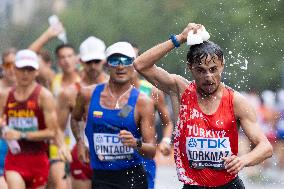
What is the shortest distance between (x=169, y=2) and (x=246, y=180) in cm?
493

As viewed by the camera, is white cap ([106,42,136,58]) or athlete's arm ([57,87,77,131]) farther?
athlete's arm ([57,87,77,131])

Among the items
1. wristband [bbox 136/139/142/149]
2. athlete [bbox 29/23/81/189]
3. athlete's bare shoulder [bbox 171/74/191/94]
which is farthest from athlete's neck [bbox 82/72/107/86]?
athlete's bare shoulder [bbox 171/74/191/94]

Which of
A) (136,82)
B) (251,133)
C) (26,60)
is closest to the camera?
(251,133)

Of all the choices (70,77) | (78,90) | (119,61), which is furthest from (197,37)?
(70,77)

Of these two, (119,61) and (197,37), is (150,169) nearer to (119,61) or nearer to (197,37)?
(119,61)

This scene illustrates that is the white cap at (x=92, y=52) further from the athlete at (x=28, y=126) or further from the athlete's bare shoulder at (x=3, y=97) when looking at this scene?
the athlete's bare shoulder at (x=3, y=97)

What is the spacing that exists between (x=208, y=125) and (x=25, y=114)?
13.3 ft

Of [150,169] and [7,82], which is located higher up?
[7,82]

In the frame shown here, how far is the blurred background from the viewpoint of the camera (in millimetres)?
20391

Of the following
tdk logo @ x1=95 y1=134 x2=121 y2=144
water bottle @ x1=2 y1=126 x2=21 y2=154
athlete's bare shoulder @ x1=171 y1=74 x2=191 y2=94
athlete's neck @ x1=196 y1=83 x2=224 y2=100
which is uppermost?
water bottle @ x1=2 y1=126 x2=21 y2=154

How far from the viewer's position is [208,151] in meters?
8.84

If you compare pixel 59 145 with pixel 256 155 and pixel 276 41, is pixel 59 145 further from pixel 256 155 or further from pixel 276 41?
pixel 276 41

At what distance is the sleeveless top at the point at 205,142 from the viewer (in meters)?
8.82

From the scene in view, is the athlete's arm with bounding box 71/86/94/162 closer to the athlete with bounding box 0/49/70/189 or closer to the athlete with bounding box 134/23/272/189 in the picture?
the athlete with bounding box 0/49/70/189
